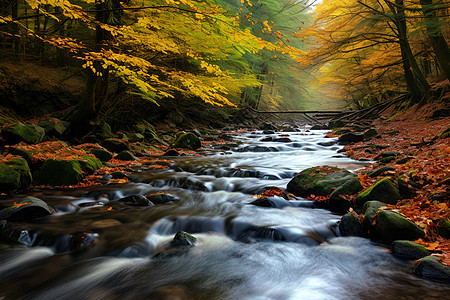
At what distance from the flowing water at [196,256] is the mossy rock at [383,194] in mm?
589

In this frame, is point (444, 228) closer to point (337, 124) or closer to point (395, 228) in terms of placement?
point (395, 228)

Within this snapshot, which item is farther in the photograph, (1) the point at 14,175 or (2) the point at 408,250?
(1) the point at 14,175

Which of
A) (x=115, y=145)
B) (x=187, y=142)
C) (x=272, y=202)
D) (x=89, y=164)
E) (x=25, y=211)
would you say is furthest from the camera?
(x=187, y=142)

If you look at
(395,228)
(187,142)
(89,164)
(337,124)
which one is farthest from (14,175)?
(337,124)

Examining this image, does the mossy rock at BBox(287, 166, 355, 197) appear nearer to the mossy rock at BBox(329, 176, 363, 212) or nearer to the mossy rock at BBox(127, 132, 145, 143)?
the mossy rock at BBox(329, 176, 363, 212)

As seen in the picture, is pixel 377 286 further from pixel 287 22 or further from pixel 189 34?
pixel 287 22

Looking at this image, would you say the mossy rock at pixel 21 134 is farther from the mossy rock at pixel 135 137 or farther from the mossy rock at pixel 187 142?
the mossy rock at pixel 187 142

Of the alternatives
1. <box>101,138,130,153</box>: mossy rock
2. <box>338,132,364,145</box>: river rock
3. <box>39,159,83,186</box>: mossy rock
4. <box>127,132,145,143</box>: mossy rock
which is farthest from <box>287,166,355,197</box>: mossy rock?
<box>127,132,145,143</box>: mossy rock

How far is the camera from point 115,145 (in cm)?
775

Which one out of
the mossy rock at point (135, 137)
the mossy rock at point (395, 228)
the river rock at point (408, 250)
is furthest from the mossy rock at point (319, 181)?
the mossy rock at point (135, 137)

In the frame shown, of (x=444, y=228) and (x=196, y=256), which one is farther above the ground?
(x=444, y=228)

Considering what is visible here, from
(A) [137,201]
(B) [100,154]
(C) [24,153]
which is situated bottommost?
(A) [137,201]

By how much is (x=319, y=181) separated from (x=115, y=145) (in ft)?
19.6

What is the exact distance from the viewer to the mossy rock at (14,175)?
4.07 m
